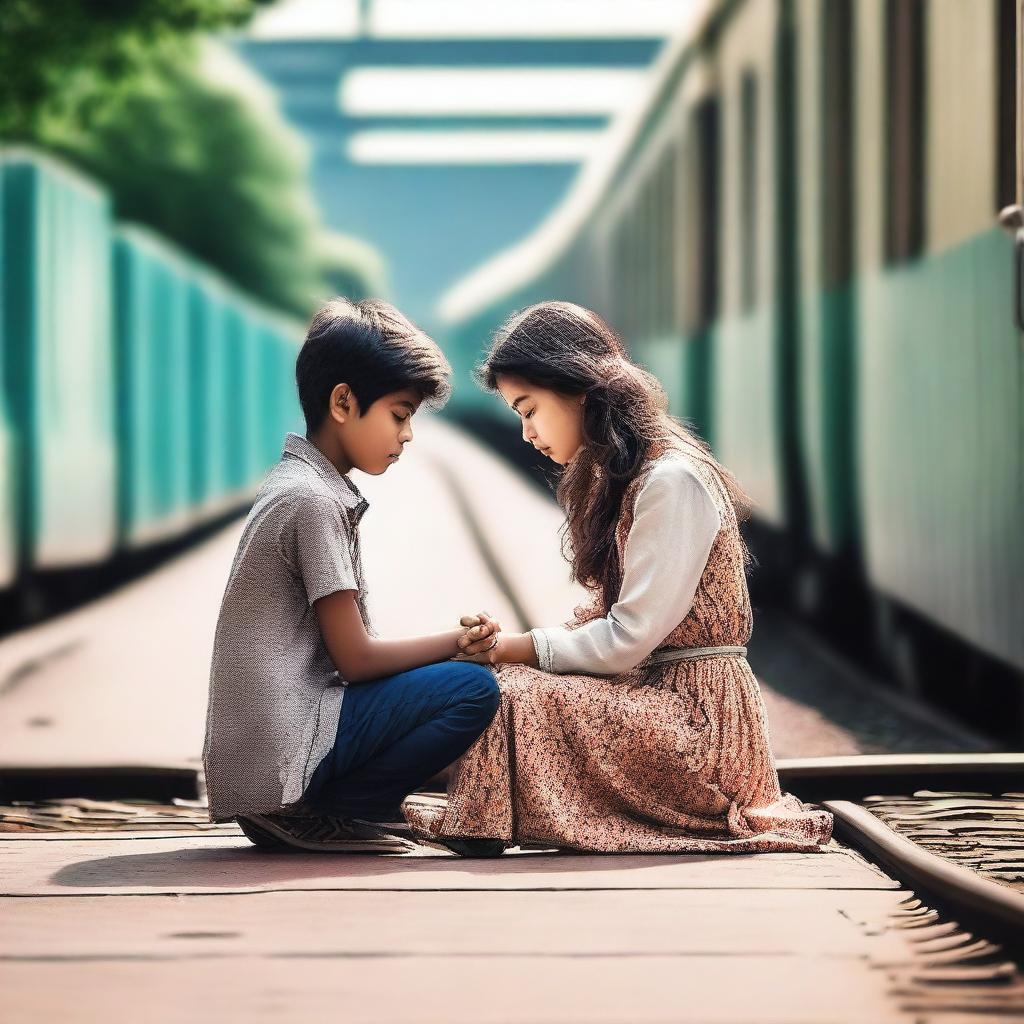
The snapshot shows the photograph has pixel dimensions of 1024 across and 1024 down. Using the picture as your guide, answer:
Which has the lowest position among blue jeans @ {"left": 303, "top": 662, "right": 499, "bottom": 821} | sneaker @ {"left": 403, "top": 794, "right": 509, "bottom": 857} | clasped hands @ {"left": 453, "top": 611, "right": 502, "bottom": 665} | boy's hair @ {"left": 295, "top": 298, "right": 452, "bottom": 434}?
sneaker @ {"left": 403, "top": 794, "right": 509, "bottom": 857}

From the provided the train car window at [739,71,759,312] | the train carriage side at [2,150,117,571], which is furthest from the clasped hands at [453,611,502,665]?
the train car window at [739,71,759,312]

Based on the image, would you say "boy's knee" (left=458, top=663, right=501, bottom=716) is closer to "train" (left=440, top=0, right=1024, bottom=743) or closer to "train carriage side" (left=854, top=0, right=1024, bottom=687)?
"train" (left=440, top=0, right=1024, bottom=743)

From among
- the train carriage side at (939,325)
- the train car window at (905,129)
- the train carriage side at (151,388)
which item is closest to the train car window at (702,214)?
the train carriage side at (151,388)

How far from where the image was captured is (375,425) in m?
3.94

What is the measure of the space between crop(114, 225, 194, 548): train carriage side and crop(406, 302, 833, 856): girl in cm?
1018

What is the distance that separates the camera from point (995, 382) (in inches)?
Answer: 261

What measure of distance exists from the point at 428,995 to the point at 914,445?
228 inches

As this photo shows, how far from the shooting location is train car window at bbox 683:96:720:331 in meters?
14.1

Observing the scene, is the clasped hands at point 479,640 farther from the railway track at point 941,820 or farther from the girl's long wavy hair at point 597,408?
the railway track at point 941,820

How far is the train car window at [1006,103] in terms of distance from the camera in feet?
20.9

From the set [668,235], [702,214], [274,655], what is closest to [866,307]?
[702,214]

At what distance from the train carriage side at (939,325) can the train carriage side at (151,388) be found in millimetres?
6715

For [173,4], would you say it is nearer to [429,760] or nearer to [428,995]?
[429,760]

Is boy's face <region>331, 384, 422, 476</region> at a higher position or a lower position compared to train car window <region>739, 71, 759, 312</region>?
lower
